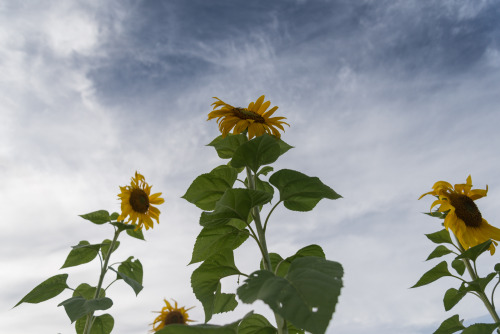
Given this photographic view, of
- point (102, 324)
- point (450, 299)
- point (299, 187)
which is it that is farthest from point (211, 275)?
point (102, 324)

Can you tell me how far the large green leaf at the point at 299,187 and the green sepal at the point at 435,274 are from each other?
1.54 m

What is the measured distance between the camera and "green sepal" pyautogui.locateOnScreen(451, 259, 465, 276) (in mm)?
2895

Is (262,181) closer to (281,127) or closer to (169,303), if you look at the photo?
(281,127)

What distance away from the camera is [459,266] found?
290cm

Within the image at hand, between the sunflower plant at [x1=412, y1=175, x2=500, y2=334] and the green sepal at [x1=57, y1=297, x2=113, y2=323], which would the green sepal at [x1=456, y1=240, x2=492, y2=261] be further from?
the green sepal at [x1=57, y1=297, x2=113, y2=323]

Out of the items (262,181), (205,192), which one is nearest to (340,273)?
(205,192)

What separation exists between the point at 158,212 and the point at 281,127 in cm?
289

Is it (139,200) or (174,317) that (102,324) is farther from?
(174,317)

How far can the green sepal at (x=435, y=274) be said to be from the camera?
283 cm

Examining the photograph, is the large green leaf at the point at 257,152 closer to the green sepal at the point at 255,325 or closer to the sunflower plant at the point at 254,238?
the sunflower plant at the point at 254,238

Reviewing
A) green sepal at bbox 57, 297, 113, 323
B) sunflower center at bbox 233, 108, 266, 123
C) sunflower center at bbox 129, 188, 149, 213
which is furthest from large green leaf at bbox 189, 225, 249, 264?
sunflower center at bbox 129, 188, 149, 213

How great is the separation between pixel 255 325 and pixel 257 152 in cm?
79

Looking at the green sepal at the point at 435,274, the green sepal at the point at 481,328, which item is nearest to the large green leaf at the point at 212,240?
the green sepal at the point at 481,328

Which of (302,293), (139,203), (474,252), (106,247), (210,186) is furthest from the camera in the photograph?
(139,203)
